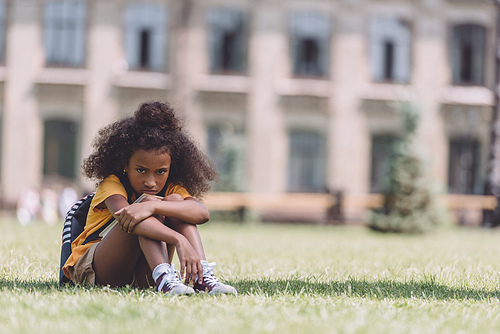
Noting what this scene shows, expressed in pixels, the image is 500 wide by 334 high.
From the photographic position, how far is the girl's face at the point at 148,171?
4.58m

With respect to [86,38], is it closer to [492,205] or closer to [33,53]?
[33,53]

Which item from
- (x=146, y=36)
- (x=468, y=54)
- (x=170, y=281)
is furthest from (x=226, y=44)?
(x=170, y=281)

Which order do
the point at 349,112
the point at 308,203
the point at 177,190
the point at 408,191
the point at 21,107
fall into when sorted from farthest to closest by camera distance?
the point at 349,112, the point at 21,107, the point at 308,203, the point at 408,191, the point at 177,190

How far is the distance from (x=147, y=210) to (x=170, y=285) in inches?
19.9

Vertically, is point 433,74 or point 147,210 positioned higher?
point 433,74

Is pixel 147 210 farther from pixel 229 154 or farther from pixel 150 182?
pixel 229 154

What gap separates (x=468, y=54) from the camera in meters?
24.9

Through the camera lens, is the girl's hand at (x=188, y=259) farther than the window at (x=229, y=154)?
No

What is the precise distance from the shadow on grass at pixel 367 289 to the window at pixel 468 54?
20.7m

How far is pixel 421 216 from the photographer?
17.4 metres

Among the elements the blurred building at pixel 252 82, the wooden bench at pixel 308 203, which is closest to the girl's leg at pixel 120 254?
the wooden bench at pixel 308 203

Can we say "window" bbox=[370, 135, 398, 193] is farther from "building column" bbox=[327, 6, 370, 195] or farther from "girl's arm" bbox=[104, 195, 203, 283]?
"girl's arm" bbox=[104, 195, 203, 283]

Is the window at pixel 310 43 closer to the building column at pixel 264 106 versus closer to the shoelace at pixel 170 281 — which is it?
the building column at pixel 264 106

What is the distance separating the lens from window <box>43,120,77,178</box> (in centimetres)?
2394
